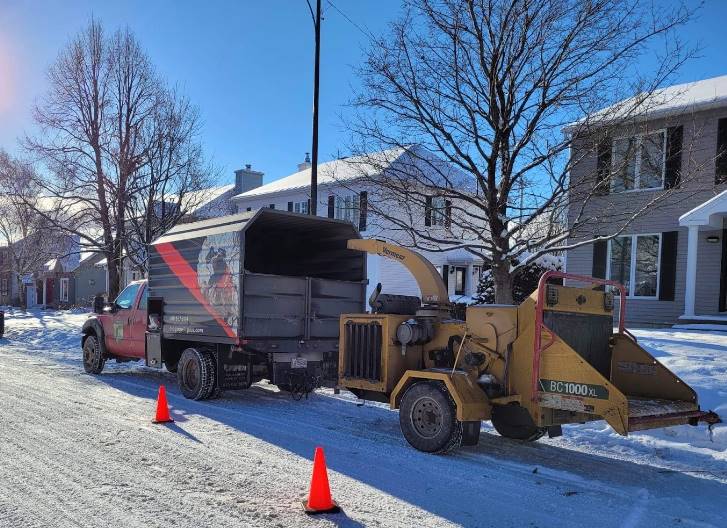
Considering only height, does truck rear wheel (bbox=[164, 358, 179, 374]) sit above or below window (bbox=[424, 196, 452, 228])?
below

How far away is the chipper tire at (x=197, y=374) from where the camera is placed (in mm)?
9227

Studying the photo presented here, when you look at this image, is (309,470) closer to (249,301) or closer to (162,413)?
(162,413)

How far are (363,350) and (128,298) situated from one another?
6.41 metres

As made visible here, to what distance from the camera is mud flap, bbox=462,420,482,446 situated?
6.35 m

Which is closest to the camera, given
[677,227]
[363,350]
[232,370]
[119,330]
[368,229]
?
[363,350]

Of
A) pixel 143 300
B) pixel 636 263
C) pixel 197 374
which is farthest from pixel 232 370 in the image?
pixel 636 263

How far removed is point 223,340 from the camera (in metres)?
8.84

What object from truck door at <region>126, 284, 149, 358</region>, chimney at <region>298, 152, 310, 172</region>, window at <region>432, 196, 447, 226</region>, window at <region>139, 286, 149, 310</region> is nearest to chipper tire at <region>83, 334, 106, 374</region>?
truck door at <region>126, 284, 149, 358</region>

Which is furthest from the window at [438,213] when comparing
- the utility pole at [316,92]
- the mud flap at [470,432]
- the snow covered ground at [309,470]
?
the mud flap at [470,432]

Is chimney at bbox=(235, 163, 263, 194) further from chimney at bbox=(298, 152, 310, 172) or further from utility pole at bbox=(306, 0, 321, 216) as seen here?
utility pole at bbox=(306, 0, 321, 216)

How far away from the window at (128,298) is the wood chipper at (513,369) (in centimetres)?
604

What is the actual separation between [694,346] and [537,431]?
6.09 meters

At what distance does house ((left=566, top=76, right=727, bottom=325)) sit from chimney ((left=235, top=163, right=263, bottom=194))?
2734 centimetres

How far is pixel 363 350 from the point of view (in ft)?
24.3
